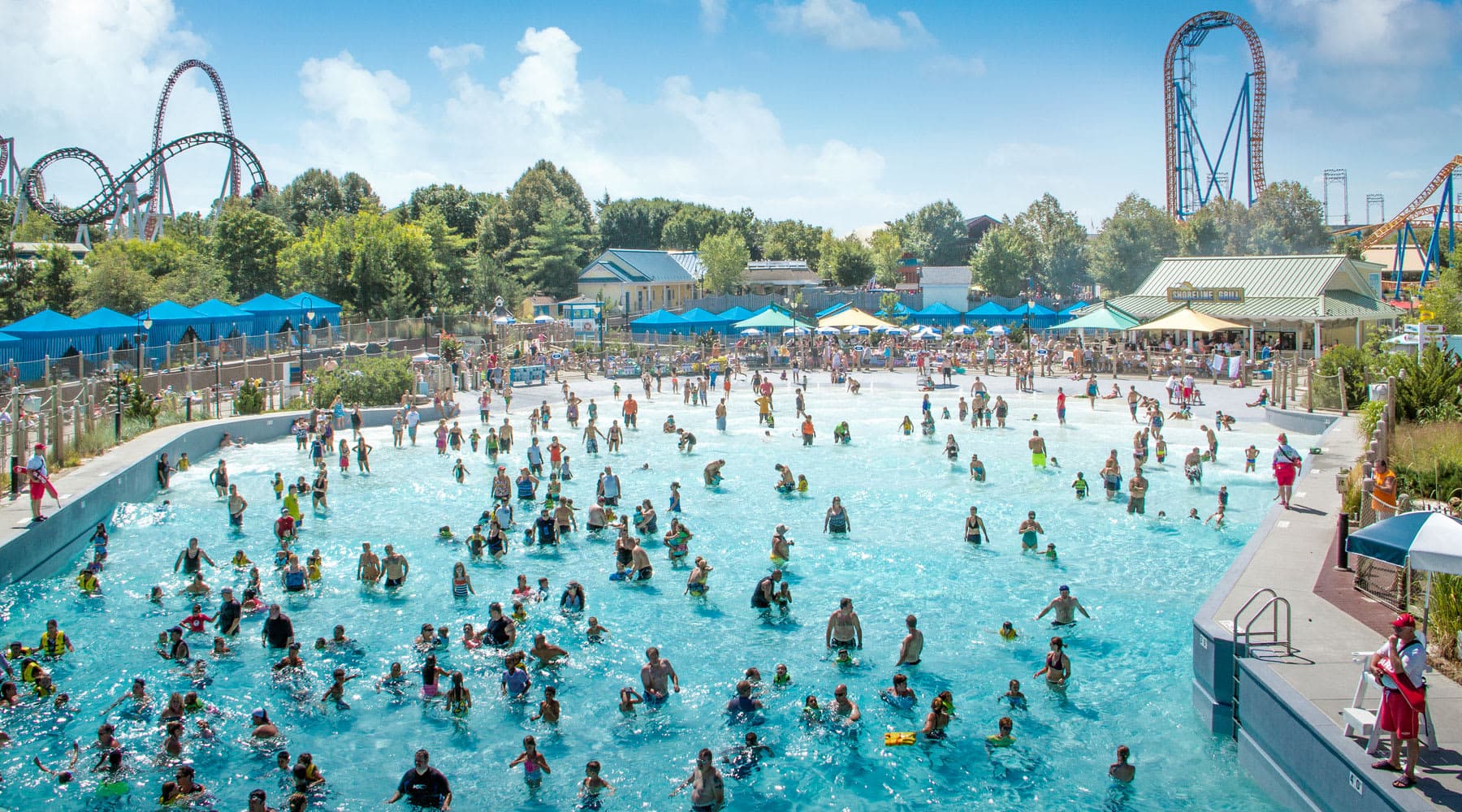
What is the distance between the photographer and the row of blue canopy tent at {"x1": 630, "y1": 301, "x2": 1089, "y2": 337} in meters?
51.2

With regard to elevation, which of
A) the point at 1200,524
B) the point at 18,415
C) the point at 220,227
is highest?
the point at 220,227

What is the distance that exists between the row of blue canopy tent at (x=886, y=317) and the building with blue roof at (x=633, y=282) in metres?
14.4

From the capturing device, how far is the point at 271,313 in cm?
4550

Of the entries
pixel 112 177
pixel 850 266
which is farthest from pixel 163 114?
pixel 850 266

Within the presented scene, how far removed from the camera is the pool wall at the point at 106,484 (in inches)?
694

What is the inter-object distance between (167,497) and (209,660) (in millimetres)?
10926

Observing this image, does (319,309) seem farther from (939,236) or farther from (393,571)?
(939,236)

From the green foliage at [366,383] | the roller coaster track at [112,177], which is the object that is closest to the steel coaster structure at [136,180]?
the roller coaster track at [112,177]

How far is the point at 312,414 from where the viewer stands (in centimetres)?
3031

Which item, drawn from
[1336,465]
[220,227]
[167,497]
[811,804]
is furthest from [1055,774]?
[220,227]

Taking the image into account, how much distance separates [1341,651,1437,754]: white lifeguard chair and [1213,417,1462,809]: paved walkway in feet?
0.30

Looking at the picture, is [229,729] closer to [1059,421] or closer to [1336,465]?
[1336,465]

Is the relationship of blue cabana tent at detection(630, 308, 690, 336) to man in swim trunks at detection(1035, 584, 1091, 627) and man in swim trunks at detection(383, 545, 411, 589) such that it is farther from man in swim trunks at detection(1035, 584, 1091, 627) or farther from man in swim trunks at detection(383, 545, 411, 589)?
man in swim trunks at detection(1035, 584, 1091, 627)

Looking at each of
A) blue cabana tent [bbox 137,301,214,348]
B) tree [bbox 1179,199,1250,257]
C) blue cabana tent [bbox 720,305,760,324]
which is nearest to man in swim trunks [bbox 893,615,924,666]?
blue cabana tent [bbox 137,301,214,348]
